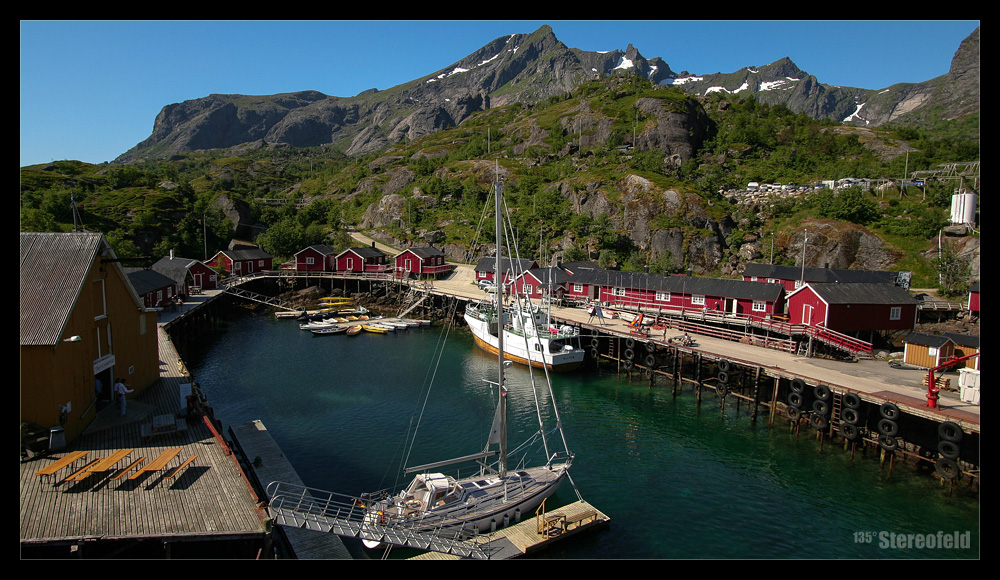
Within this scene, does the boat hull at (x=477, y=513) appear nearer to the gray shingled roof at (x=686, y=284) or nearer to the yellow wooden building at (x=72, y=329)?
the yellow wooden building at (x=72, y=329)

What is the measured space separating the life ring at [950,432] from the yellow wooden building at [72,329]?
1315 inches

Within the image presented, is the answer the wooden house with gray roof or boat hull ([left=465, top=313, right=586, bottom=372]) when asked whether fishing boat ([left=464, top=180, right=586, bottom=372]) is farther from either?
the wooden house with gray roof

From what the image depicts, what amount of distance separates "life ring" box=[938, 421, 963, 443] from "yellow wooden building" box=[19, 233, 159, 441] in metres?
33.4

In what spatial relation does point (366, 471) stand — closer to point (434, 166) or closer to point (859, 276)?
point (859, 276)

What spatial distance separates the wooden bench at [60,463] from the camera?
588 inches

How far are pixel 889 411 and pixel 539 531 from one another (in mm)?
18039

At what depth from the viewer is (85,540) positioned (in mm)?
12484

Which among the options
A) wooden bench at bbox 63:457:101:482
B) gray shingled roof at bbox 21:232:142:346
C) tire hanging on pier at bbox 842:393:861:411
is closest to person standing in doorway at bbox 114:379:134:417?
gray shingled roof at bbox 21:232:142:346

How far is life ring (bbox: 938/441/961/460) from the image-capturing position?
21.9 m

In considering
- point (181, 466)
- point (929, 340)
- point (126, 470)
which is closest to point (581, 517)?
point (181, 466)

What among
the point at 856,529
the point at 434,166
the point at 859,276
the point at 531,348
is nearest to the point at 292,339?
the point at 531,348

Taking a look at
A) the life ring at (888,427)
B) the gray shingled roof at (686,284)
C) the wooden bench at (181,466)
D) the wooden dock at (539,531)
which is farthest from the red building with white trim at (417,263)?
the life ring at (888,427)

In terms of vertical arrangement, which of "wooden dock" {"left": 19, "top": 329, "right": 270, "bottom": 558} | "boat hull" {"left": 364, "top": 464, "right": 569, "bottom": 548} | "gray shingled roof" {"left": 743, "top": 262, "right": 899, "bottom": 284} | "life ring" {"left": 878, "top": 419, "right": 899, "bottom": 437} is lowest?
"boat hull" {"left": 364, "top": 464, "right": 569, "bottom": 548}

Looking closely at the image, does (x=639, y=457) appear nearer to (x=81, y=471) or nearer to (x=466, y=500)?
(x=466, y=500)
